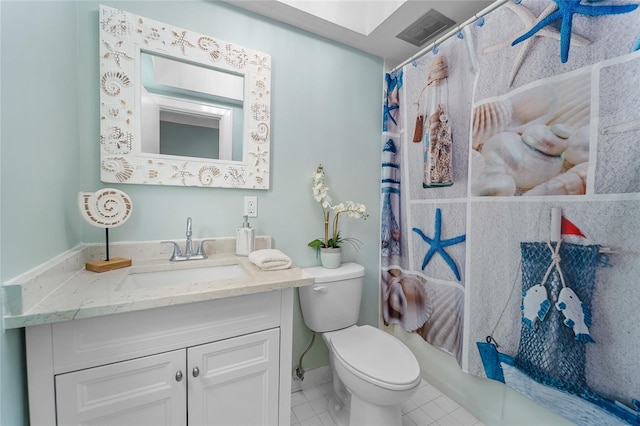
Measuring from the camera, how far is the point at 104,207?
0.99 m

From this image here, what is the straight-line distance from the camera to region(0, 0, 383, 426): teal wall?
649 mm

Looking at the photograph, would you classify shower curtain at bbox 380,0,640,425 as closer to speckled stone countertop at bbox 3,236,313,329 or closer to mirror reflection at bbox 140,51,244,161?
speckled stone countertop at bbox 3,236,313,329

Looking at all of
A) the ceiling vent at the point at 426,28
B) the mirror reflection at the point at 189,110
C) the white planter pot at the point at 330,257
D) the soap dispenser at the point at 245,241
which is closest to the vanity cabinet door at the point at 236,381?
the soap dispenser at the point at 245,241

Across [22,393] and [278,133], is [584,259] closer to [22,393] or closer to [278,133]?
[278,133]

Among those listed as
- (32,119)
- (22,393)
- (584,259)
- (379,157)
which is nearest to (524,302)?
(584,259)

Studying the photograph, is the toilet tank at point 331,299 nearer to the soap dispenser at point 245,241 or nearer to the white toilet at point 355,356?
the white toilet at point 355,356

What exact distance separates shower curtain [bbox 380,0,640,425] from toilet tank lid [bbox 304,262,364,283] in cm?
41

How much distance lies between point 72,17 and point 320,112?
113 cm

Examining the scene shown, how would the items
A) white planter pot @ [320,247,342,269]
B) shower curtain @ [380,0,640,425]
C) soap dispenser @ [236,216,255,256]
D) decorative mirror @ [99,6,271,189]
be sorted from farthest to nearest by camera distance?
white planter pot @ [320,247,342,269] < soap dispenser @ [236,216,255,256] < decorative mirror @ [99,6,271,189] < shower curtain @ [380,0,640,425]

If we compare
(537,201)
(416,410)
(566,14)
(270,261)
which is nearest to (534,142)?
(537,201)

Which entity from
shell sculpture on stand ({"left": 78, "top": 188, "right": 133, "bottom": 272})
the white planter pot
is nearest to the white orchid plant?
the white planter pot

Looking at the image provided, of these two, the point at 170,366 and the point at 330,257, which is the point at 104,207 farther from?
the point at 330,257

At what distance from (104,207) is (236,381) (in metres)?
0.83

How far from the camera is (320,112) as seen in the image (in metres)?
1.54
